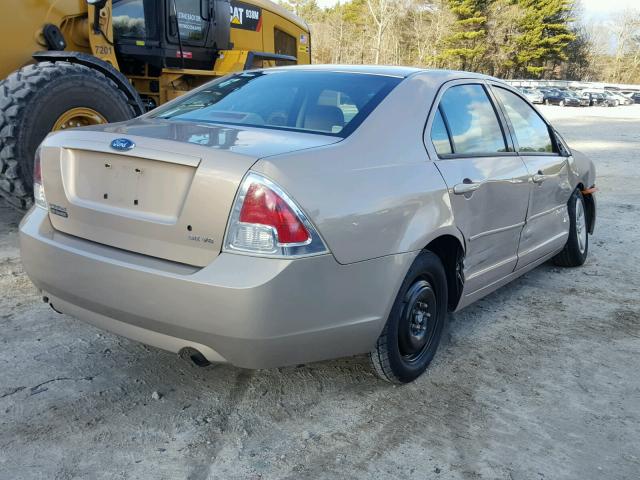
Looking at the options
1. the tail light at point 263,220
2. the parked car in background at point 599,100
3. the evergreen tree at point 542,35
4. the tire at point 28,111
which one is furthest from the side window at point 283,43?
the evergreen tree at point 542,35

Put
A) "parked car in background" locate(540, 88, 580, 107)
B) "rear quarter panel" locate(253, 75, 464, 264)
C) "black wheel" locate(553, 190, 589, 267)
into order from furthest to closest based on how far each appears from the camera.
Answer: "parked car in background" locate(540, 88, 580, 107)
"black wheel" locate(553, 190, 589, 267)
"rear quarter panel" locate(253, 75, 464, 264)

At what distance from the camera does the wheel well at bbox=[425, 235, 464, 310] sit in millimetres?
3262

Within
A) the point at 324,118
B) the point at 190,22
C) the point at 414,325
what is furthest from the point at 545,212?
the point at 190,22

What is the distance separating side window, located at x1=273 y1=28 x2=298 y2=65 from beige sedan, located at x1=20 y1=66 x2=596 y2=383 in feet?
24.4

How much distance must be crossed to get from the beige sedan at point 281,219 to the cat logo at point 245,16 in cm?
629

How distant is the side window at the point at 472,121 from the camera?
3.47 meters

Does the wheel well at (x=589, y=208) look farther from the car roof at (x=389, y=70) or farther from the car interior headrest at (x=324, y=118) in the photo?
the car interior headrest at (x=324, y=118)

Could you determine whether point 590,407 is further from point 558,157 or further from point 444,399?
point 558,157

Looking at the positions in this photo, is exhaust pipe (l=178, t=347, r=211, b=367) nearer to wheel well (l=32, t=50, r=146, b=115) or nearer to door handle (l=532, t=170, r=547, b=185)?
door handle (l=532, t=170, r=547, b=185)

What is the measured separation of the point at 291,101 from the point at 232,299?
1489mm

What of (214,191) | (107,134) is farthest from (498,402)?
(107,134)

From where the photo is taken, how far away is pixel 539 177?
165 inches

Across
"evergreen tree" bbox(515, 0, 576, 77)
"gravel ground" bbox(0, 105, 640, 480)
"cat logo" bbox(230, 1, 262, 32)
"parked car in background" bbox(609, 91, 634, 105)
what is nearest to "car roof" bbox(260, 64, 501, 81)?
"gravel ground" bbox(0, 105, 640, 480)

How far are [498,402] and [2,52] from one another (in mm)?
5383
